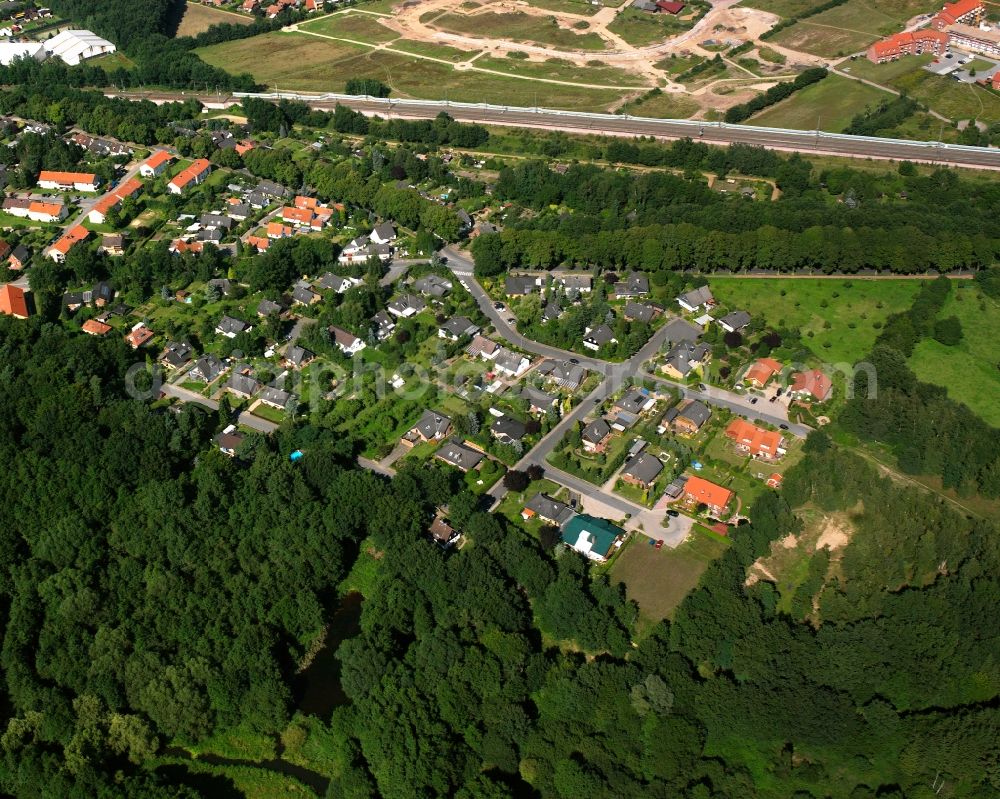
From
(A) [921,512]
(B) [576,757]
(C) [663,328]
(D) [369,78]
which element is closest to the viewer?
(B) [576,757]

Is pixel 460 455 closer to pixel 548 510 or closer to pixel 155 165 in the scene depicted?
pixel 548 510

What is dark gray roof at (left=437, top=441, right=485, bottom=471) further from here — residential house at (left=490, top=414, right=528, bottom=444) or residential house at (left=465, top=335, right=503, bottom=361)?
residential house at (left=465, top=335, right=503, bottom=361)

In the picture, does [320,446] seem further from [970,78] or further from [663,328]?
[970,78]

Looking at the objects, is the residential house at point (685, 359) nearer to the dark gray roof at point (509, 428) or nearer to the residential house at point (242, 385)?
the dark gray roof at point (509, 428)

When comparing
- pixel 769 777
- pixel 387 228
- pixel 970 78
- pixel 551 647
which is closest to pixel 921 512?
pixel 769 777

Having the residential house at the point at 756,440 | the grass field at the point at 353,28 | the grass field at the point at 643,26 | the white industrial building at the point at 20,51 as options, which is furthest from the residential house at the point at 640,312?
the white industrial building at the point at 20,51

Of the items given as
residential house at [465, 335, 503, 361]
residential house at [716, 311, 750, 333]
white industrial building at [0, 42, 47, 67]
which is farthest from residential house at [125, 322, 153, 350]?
white industrial building at [0, 42, 47, 67]

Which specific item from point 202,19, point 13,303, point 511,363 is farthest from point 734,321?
point 202,19
